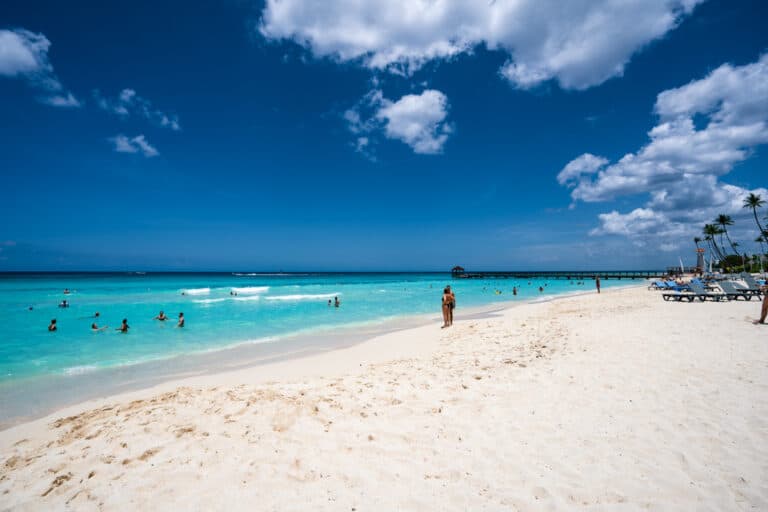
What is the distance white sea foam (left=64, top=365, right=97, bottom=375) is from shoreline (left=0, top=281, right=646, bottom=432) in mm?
212

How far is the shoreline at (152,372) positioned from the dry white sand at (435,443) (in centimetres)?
109

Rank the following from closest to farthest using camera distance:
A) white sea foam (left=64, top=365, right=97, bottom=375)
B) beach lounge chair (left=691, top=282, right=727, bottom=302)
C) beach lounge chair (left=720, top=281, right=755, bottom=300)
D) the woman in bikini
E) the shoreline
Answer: the shoreline < white sea foam (left=64, top=365, right=97, bottom=375) < the woman in bikini < beach lounge chair (left=720, top=281, right=755, bottom=300) < beach lounge chair (left=691, top=282, right=727, bottom=302)

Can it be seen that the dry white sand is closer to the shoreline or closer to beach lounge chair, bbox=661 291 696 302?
the shoreline

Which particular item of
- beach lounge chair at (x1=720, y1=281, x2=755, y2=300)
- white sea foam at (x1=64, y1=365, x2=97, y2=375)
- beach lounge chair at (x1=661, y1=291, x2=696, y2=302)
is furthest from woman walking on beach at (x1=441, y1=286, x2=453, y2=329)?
beach lounge chair at (x1=720, y1=281, x2=755, y2=300)

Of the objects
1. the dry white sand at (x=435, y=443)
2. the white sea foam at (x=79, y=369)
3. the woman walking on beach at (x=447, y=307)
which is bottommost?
the white sea foam at (x=79, y=369)

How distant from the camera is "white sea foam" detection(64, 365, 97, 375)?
1020 centimetres

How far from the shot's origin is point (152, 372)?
10156mm

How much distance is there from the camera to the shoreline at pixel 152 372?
7.81m

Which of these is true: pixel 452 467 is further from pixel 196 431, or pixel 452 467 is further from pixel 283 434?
pixel 196 431

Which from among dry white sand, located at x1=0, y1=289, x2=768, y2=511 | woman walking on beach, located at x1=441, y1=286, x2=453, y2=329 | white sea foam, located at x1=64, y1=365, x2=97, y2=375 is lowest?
white sea foam, located at x1=64, y1=365, x2=97, y2=375

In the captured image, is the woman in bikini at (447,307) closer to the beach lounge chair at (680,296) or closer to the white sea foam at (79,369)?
the white sea foam at (79,369)

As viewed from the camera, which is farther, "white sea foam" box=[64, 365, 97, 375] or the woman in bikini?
the woman in bikini

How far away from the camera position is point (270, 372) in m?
9.27

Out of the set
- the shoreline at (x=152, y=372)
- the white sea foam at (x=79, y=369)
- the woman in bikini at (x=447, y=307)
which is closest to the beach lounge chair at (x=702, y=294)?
the woman in bikini at (x=447, y=307)
